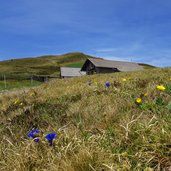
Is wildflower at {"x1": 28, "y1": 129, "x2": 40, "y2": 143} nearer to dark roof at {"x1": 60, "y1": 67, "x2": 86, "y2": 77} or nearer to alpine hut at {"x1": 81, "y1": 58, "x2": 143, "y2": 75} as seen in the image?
alpine hut at {"x1": 81, "y1": 58, "x2": 143, "y2": 75}

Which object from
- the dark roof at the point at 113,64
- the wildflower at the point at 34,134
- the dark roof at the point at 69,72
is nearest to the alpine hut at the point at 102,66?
the dark roof at the point at 113,64

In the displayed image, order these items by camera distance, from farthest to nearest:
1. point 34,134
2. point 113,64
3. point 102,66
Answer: point 113,64, point 102,66, point 34,134

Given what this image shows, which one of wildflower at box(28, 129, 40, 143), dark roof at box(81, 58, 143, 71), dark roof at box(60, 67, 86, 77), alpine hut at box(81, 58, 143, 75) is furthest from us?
dark roof at box(60, 67, 86, 77)

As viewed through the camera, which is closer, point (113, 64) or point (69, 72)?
point (113, 64)

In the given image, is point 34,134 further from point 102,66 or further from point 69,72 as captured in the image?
point 69,72

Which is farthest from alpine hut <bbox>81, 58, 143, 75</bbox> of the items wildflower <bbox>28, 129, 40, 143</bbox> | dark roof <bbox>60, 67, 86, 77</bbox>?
wildflower <bbox>28, 129, 40, 143</bbox>

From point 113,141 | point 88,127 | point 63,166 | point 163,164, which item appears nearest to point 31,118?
point 88,127

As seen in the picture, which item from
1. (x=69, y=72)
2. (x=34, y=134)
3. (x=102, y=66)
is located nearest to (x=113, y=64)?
(x=102, y=66)

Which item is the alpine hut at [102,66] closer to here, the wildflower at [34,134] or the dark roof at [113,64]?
the dark roof at [113,64]

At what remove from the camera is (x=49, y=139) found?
2.30 m

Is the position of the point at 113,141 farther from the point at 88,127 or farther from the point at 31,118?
the point at 31,118

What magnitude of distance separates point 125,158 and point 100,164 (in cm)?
22

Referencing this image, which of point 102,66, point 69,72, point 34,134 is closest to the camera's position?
point 34,134

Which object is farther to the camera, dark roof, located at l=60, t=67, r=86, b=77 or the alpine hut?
dark roof, located at l=60, t=67, r=86, b=77
